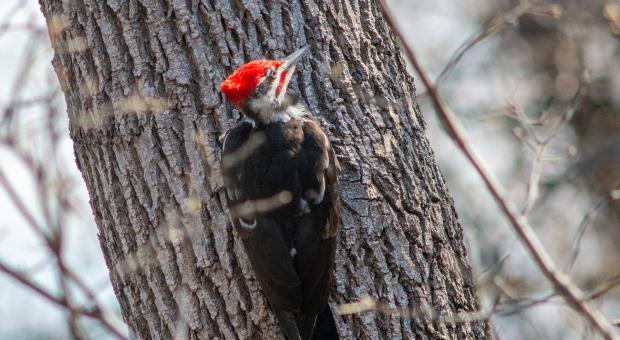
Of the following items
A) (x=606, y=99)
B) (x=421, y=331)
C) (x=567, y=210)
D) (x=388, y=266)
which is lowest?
(x=567, y=210)

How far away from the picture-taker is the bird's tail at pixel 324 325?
164 inches

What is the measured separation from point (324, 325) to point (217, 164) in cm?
93

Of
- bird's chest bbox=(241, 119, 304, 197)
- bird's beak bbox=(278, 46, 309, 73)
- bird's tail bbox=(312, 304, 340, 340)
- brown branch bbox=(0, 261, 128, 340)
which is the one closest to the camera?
brown branch bbox=(0, 261, 128, 340)

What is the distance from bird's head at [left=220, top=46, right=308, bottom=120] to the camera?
421 centimetres

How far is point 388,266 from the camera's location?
13.7 ft

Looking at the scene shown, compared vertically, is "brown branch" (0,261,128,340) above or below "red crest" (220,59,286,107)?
below

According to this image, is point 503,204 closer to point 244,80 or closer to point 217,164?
point 244,80

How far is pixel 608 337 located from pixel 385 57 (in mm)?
2349

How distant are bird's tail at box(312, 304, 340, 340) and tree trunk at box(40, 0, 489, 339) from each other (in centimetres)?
5

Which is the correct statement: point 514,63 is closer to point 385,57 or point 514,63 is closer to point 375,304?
point 385,57

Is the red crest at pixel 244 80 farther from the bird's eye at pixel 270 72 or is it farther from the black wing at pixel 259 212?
the black wing at pixel 259 212

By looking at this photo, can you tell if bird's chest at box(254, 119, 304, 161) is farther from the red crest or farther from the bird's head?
the red crest

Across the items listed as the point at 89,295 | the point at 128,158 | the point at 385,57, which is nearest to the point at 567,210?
the point at 385,57

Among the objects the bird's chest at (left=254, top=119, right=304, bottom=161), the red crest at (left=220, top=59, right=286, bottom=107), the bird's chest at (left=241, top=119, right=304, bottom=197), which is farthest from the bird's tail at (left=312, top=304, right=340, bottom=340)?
the red crest at (left=220, top=59, right=286, bottom=107)
